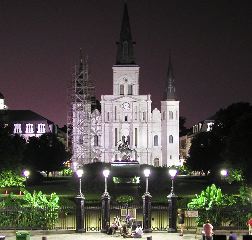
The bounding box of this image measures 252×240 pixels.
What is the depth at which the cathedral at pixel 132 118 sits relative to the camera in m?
164

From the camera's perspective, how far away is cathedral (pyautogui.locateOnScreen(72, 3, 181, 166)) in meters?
164

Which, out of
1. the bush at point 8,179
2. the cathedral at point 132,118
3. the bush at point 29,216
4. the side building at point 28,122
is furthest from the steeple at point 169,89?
the bush at point 29,216

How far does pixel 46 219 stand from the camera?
39375mm

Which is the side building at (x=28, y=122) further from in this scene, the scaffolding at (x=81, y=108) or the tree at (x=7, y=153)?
the tree at (x=7, y=153)

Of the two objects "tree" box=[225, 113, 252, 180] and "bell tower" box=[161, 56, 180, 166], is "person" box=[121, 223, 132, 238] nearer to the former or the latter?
"tree" box=[225, 113, 252, 180]

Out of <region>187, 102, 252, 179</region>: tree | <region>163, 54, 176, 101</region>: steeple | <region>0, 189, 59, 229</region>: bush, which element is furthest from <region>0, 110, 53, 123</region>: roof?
<region>0, 189, 59, 229</region>: bush

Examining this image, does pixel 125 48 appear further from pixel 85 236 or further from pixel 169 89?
pixel 85 236

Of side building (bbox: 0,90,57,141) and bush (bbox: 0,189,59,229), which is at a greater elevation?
side building (bbox: 0,90,57,141)

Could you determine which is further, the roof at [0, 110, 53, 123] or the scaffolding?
the roof at [0, 110, 53, 123]

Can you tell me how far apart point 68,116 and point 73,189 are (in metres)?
63.2

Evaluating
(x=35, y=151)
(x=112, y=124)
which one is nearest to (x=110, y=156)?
(x=112, y=124)

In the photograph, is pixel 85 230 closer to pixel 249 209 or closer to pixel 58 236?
pixel 58 236

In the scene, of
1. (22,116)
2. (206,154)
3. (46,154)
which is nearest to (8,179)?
(206,154)

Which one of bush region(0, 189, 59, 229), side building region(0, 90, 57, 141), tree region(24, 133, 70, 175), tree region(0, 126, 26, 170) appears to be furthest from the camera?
side building region(0, 90, 57, 141)
